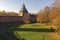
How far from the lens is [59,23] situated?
24.6m

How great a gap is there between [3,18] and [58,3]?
1432 inches

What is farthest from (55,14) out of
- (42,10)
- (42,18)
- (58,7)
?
(42,10)

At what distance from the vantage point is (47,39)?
18.9m

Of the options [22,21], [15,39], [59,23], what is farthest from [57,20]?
[22,21]

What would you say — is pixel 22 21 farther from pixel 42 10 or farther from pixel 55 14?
pixel 55 14

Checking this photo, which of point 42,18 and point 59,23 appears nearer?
point 59,23

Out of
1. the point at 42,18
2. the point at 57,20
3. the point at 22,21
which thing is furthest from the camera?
the point at 22,21

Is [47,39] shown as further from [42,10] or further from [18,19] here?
[18,19]

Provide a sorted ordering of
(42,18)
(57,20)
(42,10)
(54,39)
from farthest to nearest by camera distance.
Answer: (42,10)
(42,18)
(57,20)
(54,39)

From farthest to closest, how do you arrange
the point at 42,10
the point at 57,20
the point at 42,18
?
1. the point at 42,10
2. the point at 42,18
3. the point at 57,20

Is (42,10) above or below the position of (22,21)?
above

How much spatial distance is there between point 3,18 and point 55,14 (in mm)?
35944

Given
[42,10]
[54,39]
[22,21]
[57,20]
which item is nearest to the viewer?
[54,39]

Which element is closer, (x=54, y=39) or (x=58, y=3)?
(x=54, y=39)
